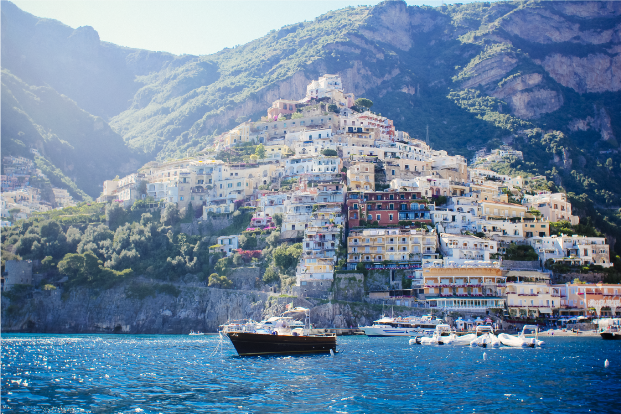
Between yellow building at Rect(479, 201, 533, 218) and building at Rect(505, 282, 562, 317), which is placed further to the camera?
yellow building at Rect(479, 201, 533, 218)

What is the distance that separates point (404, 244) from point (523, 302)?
17158mm

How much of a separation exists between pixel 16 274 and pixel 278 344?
195 feet

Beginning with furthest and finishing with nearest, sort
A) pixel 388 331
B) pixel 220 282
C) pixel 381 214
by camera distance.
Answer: pixel 381 214
pixel 220 282
pixel 388 331

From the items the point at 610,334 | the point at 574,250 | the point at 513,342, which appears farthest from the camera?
the point at 574,250

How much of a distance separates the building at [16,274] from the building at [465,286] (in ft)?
195

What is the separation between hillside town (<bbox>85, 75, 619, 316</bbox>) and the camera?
81.6m

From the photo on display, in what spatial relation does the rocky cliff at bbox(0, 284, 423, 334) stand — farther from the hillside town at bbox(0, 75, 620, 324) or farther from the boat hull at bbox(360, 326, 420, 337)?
the hillside town at bbox(0, 75, 620, 324)

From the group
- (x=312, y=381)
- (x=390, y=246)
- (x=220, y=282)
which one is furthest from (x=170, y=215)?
(x=312, y=381)

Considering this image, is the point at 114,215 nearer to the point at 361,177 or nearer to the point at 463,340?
the point at 361,177

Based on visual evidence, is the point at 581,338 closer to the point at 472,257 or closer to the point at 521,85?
the point at 472,257

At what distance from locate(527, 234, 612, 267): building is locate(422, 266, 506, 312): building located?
37.7ft

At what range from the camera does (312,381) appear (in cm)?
3728

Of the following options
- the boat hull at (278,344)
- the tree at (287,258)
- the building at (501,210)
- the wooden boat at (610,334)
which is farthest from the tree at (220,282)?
the wooden boat at (610,334)

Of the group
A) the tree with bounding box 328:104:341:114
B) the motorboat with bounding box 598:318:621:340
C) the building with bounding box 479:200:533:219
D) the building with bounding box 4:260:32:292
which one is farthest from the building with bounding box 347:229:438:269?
the tree with bounding box 328:104:341:114
